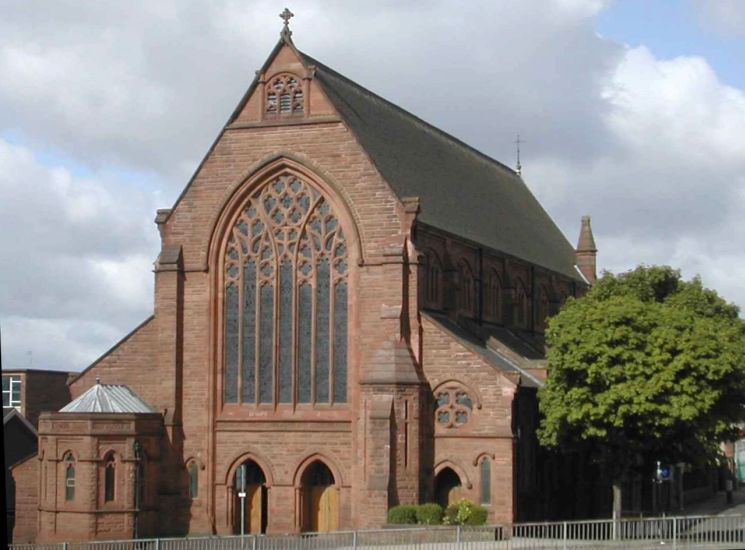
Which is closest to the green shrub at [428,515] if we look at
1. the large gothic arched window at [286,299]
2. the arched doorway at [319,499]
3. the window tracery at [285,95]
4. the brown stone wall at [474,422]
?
the brown stone wall at [474,422]

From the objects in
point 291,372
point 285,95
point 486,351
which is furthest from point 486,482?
point 285,95

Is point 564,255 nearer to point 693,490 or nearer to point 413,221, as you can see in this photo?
point 693,490

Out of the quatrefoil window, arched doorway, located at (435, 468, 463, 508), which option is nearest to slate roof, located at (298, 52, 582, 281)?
the quatrefoil window

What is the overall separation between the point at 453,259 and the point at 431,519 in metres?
12.5

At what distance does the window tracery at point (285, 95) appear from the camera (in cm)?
4543

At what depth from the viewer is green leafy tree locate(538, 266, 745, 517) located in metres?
40.8

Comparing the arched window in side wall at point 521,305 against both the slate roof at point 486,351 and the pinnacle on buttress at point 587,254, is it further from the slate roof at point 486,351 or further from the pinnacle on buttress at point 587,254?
the pinnacle on buttress at point 587,254

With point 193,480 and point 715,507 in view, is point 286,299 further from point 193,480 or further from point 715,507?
point 715,507

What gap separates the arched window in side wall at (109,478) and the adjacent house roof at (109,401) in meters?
1.82

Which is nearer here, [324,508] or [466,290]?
[324,508]

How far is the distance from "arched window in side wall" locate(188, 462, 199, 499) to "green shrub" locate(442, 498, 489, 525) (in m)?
9.61

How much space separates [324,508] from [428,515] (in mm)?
5165

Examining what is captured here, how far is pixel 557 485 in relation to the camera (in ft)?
164

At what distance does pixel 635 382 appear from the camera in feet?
134
